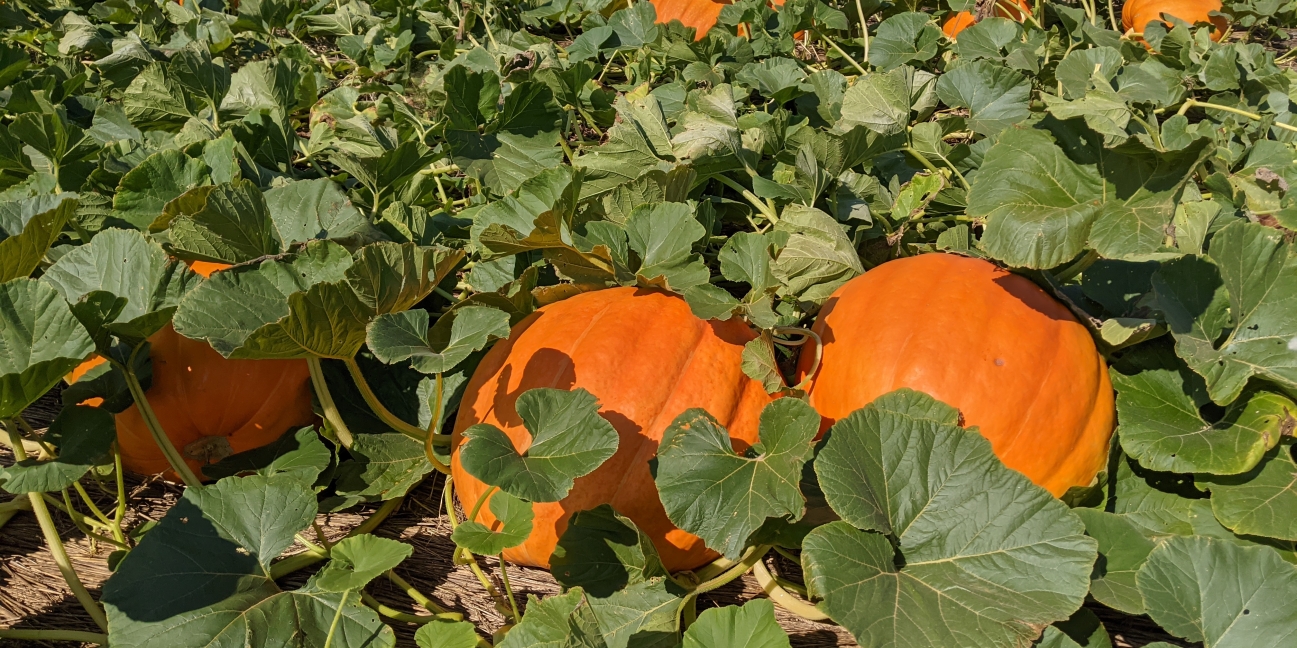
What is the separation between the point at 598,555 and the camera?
129 cm

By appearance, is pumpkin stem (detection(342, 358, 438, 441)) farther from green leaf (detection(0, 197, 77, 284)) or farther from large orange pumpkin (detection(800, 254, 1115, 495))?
large orange pumpkin (detection(800, 254, 1115, 495))

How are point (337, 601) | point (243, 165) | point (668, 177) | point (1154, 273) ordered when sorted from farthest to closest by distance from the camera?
point (243, 165) < point (668, 177) < point (1154, 273) < point (337, 601)

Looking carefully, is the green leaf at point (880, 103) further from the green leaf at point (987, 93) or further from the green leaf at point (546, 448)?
the green leaf at point (546, 448)

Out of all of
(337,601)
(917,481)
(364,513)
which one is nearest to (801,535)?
(917,481)

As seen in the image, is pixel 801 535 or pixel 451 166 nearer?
pixel 801 535

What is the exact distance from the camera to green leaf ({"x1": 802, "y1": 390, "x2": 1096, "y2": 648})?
1053mm

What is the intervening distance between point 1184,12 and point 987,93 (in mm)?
1965

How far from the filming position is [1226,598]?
1122 millimetres

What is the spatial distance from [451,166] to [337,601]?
4.37 ft

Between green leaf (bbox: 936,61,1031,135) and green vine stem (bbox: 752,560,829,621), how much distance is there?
3.93 feet

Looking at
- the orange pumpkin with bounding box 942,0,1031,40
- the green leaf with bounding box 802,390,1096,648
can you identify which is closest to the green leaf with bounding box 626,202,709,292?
the green leaf with bounding box 802,390,1096,648

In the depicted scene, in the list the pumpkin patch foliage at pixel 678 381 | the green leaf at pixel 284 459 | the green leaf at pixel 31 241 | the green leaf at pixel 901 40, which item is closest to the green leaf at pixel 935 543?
the pumpkin patch foliage at pixel 678 381

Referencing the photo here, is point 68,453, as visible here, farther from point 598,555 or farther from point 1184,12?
point 1184,12

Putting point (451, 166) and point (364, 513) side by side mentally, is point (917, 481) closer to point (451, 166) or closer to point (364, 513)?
point (364, 513)
